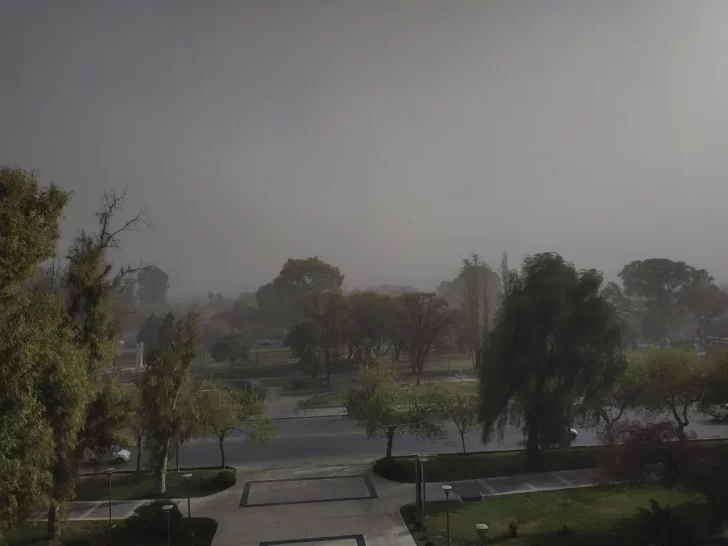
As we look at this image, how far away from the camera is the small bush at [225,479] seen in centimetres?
2152

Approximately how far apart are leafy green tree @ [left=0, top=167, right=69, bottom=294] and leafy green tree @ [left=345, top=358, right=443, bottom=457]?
15272mm

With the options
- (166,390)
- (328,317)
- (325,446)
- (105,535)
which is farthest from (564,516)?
(328,317)

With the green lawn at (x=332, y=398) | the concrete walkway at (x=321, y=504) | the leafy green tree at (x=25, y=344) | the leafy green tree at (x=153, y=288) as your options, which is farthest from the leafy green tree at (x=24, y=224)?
the leafy green tree at (x=153, y=288)

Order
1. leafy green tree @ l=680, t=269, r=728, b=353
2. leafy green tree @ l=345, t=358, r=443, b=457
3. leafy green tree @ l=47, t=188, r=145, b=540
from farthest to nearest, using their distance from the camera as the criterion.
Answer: leafy green tree @ l=680, t=269, r=728, b=353
leafy green tree @ l=345, t=358, r=443, b=457
leafy green tree @ l=47, t=188, r=145, b=540

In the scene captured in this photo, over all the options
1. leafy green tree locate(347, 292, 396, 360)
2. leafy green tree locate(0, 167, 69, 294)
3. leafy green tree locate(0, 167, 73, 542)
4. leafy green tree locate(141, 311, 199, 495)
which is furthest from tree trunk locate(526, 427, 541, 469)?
leafy green tree locate(347, 292, 396, 360)

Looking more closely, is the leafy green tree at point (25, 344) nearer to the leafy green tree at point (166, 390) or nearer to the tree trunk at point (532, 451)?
the leafy green tree at point (166, 390)

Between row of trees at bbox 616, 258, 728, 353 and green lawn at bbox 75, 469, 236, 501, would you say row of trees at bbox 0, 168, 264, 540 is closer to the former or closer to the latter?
green lawn at bbox 75, 469, 236, 501

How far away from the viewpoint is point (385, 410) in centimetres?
2364

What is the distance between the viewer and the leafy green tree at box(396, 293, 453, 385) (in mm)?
49094

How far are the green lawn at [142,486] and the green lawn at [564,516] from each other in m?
8.52

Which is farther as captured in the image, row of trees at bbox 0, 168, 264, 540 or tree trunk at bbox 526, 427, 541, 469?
tree trunk at bbox 526, 427, 541, 469

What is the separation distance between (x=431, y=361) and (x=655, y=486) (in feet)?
145

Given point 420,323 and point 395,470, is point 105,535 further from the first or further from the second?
point 420,323

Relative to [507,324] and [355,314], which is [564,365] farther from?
[355,314]
